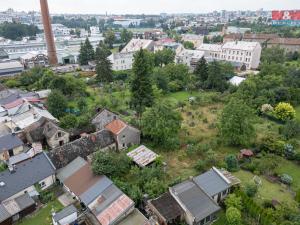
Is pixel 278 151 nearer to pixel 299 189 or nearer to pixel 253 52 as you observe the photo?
pixel 299 189

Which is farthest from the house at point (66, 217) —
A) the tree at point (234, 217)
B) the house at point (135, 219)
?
the tree at point (234, 217)

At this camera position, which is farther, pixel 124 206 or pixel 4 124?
pixel 4 124

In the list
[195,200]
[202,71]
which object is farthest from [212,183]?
[202,71]

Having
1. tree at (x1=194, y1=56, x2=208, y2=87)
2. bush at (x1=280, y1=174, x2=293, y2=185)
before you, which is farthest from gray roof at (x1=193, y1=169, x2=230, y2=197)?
tree at (x1=194, y1=56, x2=208, y2=87)

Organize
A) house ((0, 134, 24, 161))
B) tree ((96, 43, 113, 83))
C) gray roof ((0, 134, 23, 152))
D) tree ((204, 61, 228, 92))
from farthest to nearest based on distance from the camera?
tree ((96, 43, 113, 83)) < tree ((204, 61, 228, 92)) < gray roof ((0, 134, 23, 152)) < house ((0, 134, 24, 161))

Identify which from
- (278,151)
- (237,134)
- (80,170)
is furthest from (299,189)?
(80,170)

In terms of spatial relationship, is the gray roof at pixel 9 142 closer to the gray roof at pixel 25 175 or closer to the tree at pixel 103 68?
the gray roof at pixel 25 175

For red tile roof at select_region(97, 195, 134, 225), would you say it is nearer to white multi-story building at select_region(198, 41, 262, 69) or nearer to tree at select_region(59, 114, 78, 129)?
tree at select_region(59, 114, 78, 129)
